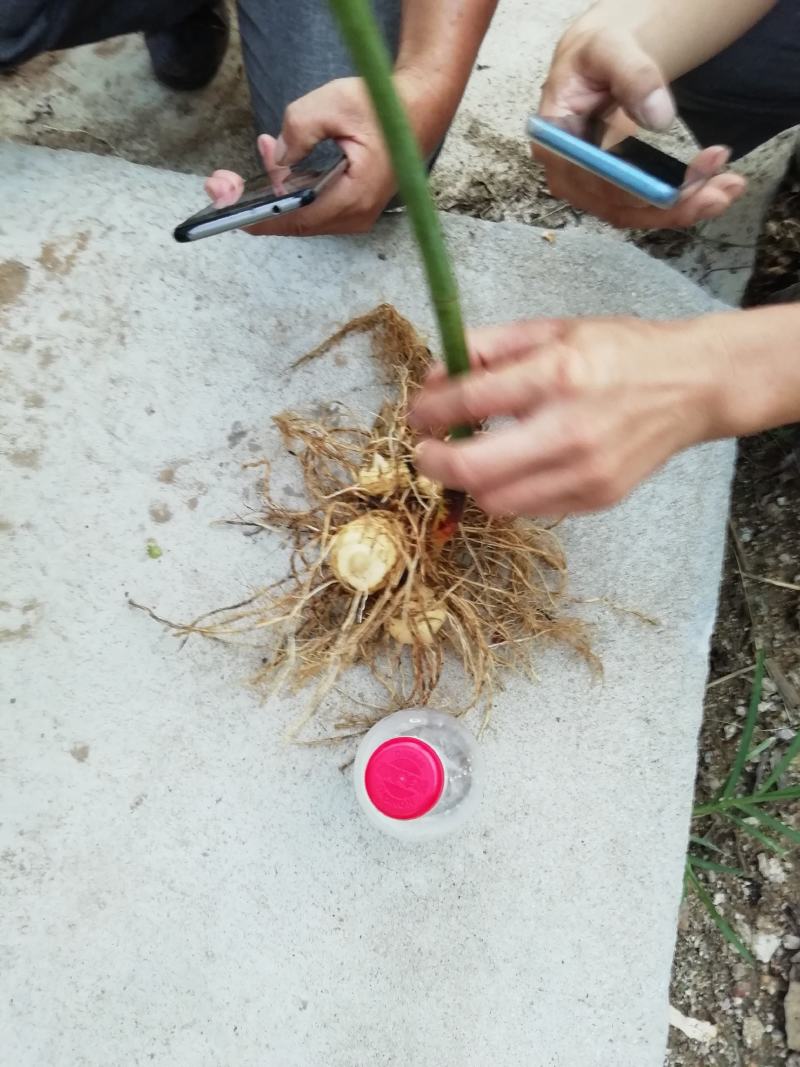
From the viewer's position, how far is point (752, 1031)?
104cm

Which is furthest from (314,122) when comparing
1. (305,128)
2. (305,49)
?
(305,49)

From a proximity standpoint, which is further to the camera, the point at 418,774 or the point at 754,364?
the point at 418,774

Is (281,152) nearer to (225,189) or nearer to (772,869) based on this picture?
(225,189)

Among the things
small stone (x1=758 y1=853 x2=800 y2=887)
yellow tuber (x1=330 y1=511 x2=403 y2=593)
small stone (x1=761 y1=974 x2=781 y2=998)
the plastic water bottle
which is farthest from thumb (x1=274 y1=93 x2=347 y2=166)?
small stone (x1=761 y1=974 x2=781 y2=998)

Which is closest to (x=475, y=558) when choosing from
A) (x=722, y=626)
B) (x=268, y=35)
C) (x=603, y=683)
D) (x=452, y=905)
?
(x=603, y=683)

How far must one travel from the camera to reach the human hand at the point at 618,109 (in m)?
0.72

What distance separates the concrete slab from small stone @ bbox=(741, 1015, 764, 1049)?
286mm

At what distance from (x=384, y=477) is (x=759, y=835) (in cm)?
62

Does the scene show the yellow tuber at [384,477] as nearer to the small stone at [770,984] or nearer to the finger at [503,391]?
the finger at [503,391]

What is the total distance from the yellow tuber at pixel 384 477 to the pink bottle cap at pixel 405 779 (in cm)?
25

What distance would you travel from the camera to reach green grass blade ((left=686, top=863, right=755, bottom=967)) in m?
1.00

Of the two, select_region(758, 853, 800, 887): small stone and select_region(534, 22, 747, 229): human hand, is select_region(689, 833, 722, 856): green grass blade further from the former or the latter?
select_region(534, 22, 747, 229): human hand

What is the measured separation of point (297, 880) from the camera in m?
0.83

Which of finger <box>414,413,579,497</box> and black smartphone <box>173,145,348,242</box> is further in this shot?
black smartphone <box>173,145,348,242</box>
